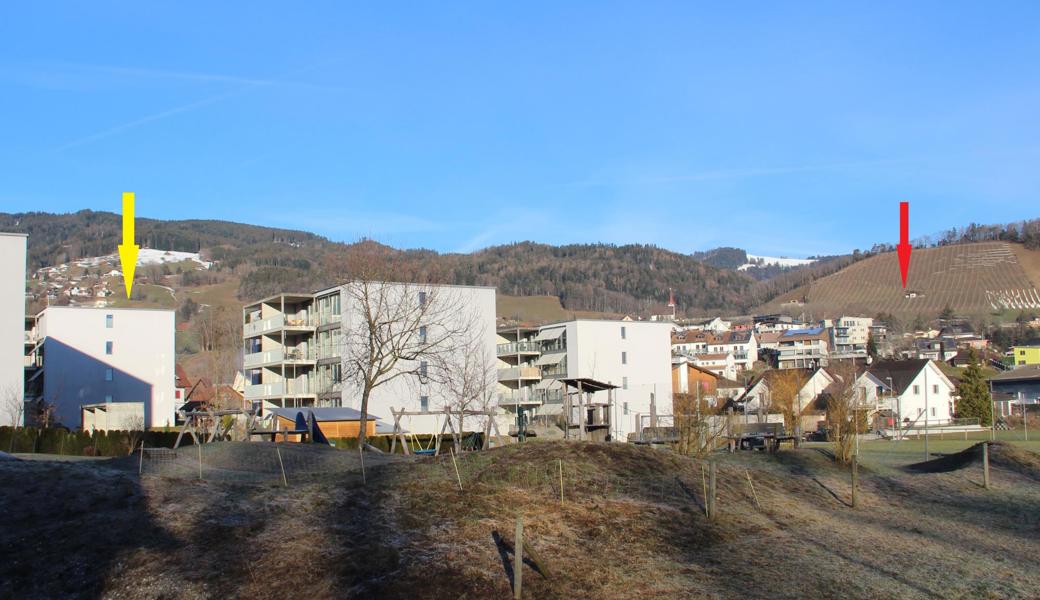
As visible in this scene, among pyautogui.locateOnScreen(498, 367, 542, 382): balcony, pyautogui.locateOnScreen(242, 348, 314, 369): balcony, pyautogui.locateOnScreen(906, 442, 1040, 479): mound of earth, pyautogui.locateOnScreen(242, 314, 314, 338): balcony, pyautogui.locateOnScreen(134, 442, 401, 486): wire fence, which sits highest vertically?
pyautogui.locateOnScreen(242, 314, 314, 338): balcony

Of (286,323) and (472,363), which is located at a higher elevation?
(286,323)

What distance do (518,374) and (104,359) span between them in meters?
33.9

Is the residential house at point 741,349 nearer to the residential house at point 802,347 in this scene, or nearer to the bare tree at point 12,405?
the residential house at point 802,347

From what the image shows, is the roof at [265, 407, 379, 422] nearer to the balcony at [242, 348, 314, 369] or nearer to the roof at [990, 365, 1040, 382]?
the balcony at [242, 348, 314, 369]

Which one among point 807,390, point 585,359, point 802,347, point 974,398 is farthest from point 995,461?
point 802,347

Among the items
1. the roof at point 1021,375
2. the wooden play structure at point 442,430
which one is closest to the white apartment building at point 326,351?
the wooden play structure at point 442,430

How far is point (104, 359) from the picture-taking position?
82.3m

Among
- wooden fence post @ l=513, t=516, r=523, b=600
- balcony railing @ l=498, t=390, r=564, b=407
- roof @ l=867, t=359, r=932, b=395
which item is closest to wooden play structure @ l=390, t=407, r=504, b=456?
wooden fence post @ l=513, t=516, r=523, b=600

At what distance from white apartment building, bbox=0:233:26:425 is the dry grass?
4512 centimetres

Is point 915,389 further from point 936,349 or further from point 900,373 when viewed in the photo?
point 936,349

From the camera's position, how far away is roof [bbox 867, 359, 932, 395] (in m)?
92.1

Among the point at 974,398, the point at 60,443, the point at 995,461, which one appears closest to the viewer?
the point at 995,461

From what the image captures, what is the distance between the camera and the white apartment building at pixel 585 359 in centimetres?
7962

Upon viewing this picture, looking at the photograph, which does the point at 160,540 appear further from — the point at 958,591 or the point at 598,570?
the point at 958,591
